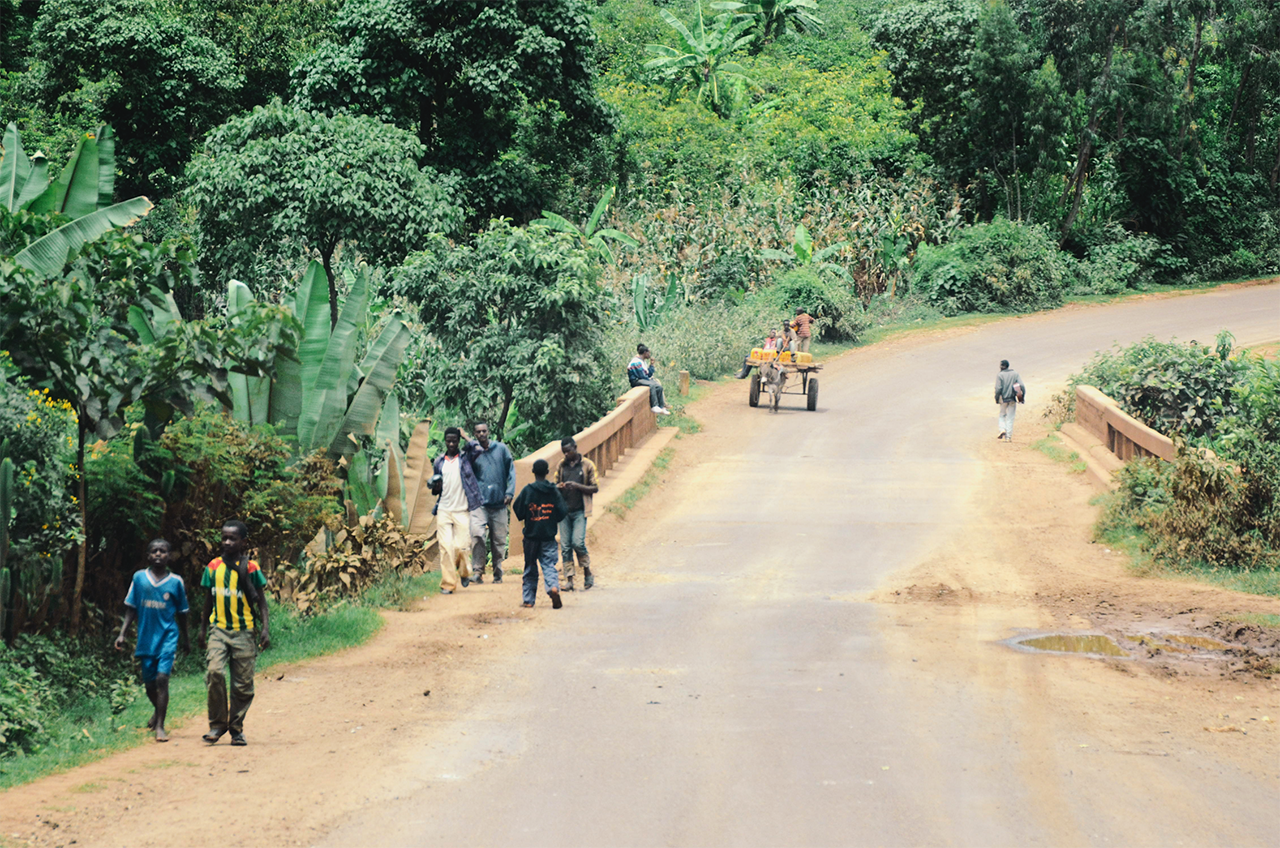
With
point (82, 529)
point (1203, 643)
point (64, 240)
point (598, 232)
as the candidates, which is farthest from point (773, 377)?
point (82, 529)

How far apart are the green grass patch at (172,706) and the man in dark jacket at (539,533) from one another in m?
1.49

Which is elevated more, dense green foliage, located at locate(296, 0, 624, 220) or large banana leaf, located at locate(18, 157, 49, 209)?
dense green foliage, located at locate(296, 0, 624, 220)

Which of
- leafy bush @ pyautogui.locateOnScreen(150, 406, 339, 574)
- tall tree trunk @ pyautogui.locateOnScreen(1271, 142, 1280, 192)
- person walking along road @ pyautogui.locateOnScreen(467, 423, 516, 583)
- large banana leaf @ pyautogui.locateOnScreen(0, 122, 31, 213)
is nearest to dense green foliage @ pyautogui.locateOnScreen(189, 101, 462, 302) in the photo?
person walking along road @ pyautogui.locateOnScreen(467, 423, 516, 583)

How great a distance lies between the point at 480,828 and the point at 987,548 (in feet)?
33.1

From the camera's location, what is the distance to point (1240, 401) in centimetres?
1525

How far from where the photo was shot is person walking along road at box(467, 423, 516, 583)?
1347 centimetres

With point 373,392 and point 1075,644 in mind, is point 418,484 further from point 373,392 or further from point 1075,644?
point 1075,644

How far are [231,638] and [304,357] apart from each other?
5.21m

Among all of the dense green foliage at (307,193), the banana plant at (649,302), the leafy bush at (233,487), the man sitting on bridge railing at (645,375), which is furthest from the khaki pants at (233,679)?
the banana plant at (649,302)

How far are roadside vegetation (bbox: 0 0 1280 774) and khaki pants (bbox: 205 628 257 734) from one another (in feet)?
3.99

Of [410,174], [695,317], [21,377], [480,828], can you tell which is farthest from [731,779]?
[695,317]

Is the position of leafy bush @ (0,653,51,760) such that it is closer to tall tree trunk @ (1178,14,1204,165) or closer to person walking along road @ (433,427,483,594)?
Result: person walking along road @ (433,427,483,594)

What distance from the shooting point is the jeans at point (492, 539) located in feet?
45.0

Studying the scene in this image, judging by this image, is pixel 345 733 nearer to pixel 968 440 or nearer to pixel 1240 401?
pixel 1240 401
